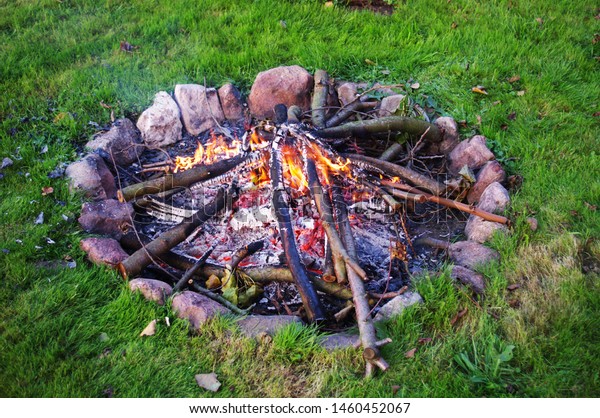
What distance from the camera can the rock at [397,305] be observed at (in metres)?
3.25

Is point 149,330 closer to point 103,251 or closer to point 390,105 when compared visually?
point 103,251

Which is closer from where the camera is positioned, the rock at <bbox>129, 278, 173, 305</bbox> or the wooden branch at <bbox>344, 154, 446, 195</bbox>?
the rock at <bbox>129, 278, 173, 305</bbox>

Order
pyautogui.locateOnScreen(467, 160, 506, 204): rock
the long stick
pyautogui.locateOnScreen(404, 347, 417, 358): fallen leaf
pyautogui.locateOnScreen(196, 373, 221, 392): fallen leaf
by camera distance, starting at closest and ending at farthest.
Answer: pyautogui.locateOnScreen(196, 373, 221, 392): fallen leaf → pyautogui.locateOnScreen(404, 347, 417, 358): fallen leaf → the long stick → pyautogui.locateOnScreen(467, 160, 506, 204): rock

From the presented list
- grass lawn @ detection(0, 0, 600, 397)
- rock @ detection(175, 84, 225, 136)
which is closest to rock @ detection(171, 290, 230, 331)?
grass lawn @ detection(0, 0, 600, 397)

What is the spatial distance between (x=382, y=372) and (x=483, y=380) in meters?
0.55

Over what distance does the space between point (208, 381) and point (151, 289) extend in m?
0.76

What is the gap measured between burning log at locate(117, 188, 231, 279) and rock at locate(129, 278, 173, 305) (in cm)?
16

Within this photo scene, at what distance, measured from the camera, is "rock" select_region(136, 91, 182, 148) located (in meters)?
4.85

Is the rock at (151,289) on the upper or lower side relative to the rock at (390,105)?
lower

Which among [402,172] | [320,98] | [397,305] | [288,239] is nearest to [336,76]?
[320,98]

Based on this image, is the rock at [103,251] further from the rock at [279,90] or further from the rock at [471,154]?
the rock at [471,154]

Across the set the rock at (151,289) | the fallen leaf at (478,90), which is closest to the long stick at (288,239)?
the rock at (151,289)

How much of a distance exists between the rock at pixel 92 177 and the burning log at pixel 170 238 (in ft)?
2.52

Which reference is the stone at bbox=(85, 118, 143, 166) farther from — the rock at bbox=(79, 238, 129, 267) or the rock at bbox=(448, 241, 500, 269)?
the rock at bbox=(448, 241, 500, 269)
